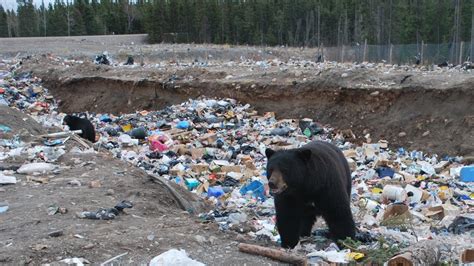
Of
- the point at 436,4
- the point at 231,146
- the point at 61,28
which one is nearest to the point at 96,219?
the point at 231,146

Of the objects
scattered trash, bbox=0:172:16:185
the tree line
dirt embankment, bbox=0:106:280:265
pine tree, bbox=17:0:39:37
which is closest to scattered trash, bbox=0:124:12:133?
dirt embankment, bbox=0:106:280:265

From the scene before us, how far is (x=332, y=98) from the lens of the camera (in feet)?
41.5

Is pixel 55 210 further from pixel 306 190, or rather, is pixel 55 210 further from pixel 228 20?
pixel 228 20

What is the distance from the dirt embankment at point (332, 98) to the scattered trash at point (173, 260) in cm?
712

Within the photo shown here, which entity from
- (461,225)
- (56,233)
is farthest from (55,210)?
(461,225)

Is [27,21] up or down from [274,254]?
up

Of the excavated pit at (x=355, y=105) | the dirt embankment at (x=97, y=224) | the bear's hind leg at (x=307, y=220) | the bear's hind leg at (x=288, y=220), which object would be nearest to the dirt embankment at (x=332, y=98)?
→ the excavated pit at (x=355, y=105)

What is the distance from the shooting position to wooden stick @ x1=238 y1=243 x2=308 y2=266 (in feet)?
12.1

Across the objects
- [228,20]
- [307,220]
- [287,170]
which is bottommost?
[307,220]

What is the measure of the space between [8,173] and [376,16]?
3527 centimetres

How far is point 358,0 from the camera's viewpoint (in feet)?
138

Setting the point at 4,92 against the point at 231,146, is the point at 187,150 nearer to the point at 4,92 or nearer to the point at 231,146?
the point at 231,146

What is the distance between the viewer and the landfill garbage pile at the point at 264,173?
15.7 ft

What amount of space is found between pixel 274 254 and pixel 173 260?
2.32ft
